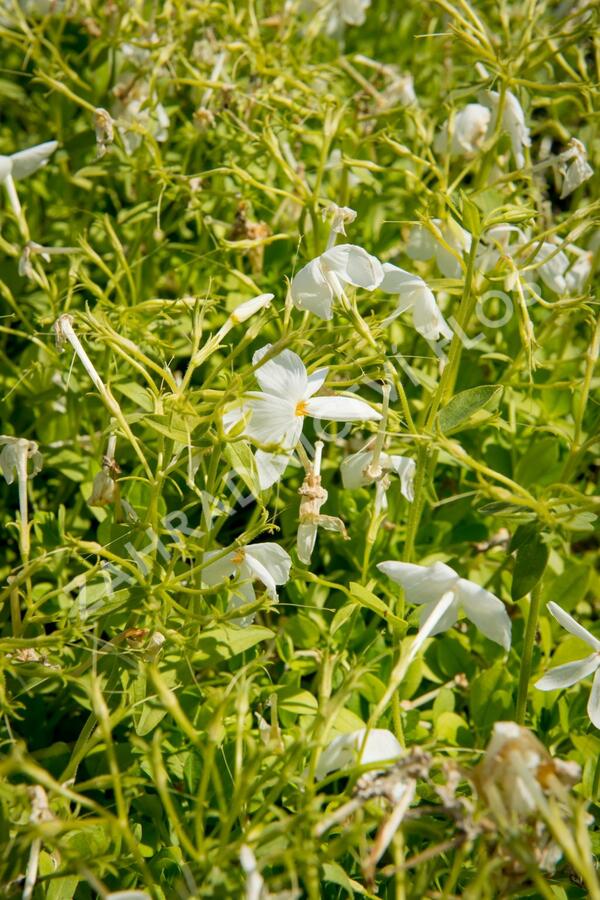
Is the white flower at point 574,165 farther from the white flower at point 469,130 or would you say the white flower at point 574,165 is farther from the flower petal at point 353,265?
the flower petal at point 353,265

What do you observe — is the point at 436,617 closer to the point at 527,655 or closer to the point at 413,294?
the point at 527,655

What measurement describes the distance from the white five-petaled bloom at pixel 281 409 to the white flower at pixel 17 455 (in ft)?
0.85

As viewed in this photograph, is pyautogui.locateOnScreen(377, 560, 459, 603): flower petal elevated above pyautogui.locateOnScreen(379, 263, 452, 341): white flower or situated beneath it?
situated beneath

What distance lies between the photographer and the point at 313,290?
3.28ft

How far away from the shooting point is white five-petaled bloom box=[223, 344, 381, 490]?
923 millimetres

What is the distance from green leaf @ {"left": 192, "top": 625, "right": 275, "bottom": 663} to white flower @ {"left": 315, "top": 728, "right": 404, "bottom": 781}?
177mm

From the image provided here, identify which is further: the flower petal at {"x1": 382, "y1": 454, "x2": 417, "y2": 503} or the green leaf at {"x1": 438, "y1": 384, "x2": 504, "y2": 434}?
the flower petal at {"x1": 382, "y1": 454, "x2": 417, "y2": 503}

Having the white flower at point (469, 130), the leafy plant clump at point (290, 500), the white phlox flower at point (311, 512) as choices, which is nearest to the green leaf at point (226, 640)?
the leafy plant clump at point (290, 500)

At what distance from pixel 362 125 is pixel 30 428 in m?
0.87

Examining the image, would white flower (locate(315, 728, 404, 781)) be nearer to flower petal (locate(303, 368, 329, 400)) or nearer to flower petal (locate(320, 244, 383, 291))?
flower petal (locate(303, 368, 329, 400))

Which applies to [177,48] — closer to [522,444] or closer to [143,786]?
[522,444]

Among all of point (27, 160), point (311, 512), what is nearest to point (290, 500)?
point (311, 512)

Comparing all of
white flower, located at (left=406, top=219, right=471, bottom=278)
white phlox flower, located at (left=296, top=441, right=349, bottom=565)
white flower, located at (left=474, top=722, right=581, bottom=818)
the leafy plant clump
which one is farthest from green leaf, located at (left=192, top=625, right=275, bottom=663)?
white flower, located at (left=406, top=219, right=471, bottom=278)

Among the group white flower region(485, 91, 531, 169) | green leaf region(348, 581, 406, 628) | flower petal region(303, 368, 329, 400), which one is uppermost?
white flower region(485, 91, 531, 169)
